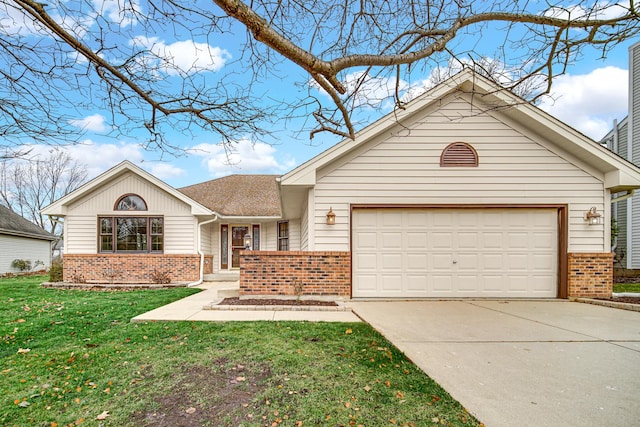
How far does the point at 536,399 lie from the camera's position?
110 inches

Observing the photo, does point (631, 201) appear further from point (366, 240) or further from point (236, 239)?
point (236, 239)

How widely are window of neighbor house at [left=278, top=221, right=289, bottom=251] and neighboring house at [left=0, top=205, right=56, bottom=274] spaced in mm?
14841

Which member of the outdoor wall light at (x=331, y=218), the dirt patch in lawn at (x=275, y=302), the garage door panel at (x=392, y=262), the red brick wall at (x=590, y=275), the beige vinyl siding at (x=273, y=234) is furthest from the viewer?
the beige vinyl siding at (x=273, y=234)

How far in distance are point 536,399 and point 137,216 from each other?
1335cm

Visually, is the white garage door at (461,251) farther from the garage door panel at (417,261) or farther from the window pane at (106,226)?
the window pane at (106,226)

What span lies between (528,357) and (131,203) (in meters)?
13.3

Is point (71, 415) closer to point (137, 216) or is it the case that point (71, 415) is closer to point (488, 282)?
point (488, 282)

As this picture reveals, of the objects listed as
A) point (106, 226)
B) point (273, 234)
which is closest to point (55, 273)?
point (106, 226)

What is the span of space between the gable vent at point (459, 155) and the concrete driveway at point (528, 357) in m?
3.23

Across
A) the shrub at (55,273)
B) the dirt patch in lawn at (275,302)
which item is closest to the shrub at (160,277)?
the shrub at (55,273)

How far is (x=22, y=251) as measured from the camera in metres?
19.4

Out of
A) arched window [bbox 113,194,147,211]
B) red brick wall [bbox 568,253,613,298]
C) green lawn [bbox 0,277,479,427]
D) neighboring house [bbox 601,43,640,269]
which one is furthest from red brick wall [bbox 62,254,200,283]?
neighboring house [bbox 601,43,640,269]

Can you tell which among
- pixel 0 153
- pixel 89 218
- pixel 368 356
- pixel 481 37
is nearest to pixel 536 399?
pixel 368 356

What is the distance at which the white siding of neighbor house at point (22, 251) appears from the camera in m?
17.8
